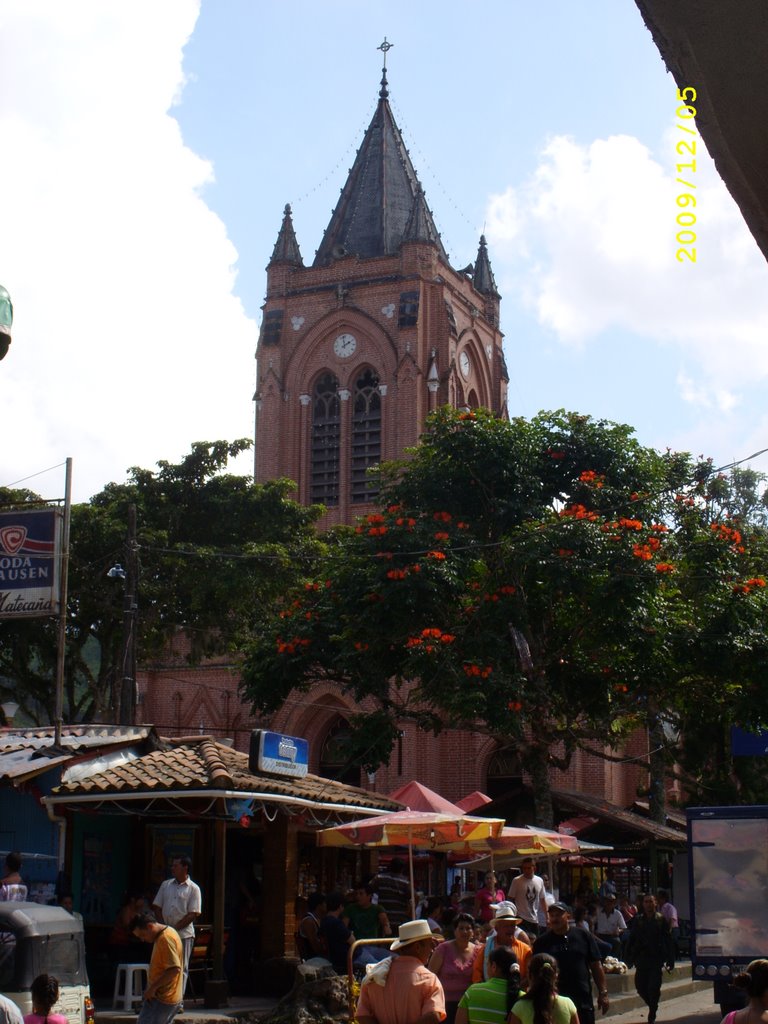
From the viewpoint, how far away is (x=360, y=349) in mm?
46250

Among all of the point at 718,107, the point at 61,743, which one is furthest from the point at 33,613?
the point at 718,107

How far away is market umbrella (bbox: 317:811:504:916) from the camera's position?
1394cm

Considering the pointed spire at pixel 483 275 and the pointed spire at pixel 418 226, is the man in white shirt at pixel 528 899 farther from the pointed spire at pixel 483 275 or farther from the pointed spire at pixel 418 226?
the pointed spire at pixel 483 275

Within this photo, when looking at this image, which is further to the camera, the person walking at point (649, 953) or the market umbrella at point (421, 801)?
the market umbrella at point (421, 801)

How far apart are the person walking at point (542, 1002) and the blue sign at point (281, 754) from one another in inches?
311

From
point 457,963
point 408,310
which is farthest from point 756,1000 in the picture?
point 408,310

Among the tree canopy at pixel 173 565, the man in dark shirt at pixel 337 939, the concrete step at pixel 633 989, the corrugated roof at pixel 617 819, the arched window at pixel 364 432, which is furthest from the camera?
the arched window at pixel 364 432

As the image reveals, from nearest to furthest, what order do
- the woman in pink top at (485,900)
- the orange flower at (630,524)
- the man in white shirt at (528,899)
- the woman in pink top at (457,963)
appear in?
the woman in pink top at (457,963)
the woman in pink top at (485,900)
the man in white shirt at (528,899)
the orange flower at (630,524)

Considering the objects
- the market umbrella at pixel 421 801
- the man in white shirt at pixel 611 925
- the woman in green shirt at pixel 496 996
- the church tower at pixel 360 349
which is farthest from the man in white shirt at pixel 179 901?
the church tower at pixel 360 349

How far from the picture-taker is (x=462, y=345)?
48406 millimetres

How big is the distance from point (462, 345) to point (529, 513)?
27.5 meters

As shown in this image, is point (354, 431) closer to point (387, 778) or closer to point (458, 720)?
point (387, 778)

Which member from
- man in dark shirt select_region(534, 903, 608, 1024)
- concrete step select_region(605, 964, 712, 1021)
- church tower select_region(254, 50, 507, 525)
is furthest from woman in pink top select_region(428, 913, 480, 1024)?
church tower select_region(254, 50, 507, 525)

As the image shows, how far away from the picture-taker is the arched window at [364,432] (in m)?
43.9
